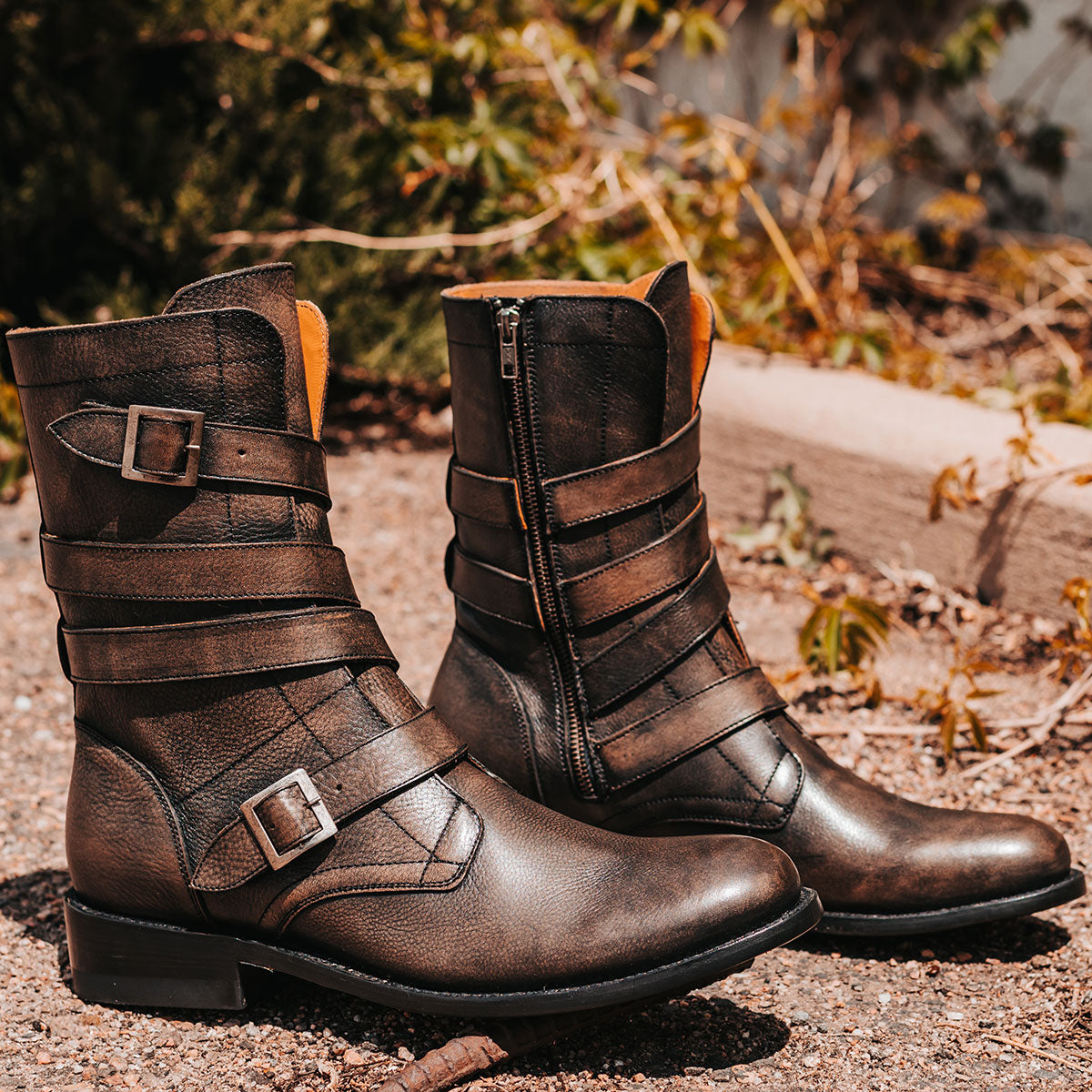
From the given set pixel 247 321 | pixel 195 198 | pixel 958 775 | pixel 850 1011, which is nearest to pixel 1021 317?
pixel 958 775

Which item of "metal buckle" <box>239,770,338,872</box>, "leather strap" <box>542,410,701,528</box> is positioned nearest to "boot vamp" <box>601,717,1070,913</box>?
"leather strap" <box>542,410,701,528</box>

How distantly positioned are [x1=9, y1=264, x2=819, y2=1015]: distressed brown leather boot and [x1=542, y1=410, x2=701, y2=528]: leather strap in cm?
30

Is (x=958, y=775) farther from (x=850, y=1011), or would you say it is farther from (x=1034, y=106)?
(x=1034, y=106)

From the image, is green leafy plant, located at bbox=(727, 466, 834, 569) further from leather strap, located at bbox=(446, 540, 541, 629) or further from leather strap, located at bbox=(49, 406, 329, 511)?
leather strap, located at bbox=(49, 406, 329, 511)

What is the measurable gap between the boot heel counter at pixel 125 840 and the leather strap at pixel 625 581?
552 mm

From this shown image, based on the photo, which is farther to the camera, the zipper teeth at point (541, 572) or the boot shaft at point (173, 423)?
the zipper teeth at point (541, 572)

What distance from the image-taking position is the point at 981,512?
247 centimetres

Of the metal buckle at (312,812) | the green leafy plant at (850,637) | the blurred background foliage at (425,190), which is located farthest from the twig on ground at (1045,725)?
the metal buckle at (312,812)

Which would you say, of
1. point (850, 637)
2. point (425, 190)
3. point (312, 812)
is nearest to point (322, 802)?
point (312, 812)

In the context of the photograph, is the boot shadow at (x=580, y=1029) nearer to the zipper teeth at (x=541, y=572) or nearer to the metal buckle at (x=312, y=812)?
the metal buckle at (x=312, y=812)

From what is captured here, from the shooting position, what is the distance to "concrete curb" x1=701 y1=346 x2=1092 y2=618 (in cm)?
237

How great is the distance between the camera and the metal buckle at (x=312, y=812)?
1.19 meters

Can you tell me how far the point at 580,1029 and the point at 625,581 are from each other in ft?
1.76

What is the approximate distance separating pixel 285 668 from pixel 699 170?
151 inches
